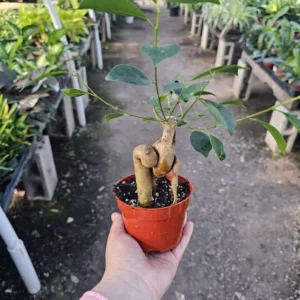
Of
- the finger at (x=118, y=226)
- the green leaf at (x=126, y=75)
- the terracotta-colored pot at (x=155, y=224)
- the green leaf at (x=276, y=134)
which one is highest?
the green leaf at (x=126, y=75)

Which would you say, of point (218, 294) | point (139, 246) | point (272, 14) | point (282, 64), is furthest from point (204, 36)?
point (139, 246)

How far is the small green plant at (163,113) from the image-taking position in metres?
0.51

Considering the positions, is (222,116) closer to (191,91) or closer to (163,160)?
(191,91)

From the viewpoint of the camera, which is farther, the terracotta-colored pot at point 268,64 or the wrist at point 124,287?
the terracotta-colored pot at point 268,64

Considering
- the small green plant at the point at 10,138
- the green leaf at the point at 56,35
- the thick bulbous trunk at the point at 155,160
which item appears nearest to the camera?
the thick bulbous trunk at the point at 155,160

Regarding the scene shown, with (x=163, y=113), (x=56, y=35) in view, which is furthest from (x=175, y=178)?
(x=56, y=35)

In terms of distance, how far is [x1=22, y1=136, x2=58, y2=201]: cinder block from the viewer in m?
1.66

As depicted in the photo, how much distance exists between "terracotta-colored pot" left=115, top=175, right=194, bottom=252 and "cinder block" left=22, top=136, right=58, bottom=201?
0.91 meters

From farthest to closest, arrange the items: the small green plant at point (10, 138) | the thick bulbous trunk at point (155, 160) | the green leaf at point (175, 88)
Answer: the small green plant at point (10, 138) < the thick bulbous trunk at point (155, 160) < the green leaf at point (175, 88)

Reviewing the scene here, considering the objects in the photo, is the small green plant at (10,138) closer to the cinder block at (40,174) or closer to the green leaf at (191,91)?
the cinder block at (40,174)

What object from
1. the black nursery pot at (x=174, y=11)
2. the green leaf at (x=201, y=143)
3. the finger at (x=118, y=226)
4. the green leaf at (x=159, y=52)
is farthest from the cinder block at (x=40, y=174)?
the black nursery pot at (x=174, y=11)

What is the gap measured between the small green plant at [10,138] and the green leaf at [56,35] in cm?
67

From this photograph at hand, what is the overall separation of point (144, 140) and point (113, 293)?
1.72m

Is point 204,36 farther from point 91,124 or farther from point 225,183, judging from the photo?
point 225,183
